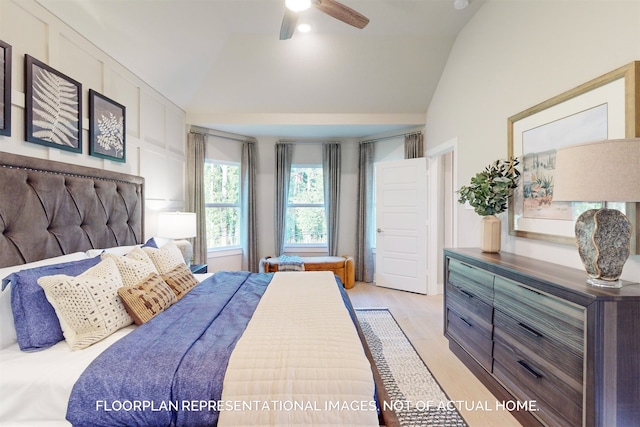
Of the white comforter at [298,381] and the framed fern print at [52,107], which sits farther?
the framed fern print at [52,107]

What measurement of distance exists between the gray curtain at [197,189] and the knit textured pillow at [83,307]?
2.54 metres

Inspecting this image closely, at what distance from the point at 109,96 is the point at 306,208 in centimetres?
313

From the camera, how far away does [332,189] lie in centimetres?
477

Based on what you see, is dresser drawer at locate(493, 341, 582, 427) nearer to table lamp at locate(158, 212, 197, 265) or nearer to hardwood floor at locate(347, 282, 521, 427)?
hardwood floor at locate(347, 282, 521, 427)

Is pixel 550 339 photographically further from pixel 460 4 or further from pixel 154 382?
pixel 460 4

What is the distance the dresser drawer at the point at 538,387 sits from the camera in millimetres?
1294

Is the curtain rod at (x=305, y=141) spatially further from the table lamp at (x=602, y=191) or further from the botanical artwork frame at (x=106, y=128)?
the table lamp at (x=602, y=191)

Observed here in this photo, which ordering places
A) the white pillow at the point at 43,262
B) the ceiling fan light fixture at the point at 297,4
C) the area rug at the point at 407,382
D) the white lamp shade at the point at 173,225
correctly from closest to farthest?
the white pillow at the point at 43,262 < the area rug at the point at 407,382 < the ceiling fan light fixture at the point at 297,4 < the white lamp shade at the point at 173,225

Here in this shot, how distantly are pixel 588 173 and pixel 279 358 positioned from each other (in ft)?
5.15

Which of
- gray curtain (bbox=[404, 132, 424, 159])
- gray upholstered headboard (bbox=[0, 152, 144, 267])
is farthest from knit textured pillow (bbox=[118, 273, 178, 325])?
gray curtain (bbox=[404, 132, 424, 159])

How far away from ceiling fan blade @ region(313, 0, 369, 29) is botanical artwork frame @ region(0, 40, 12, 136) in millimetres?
1826

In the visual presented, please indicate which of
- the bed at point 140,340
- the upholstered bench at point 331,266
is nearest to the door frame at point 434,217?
the upholstered bench at point 331,266

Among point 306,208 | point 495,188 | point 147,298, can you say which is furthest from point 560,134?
point 306,208

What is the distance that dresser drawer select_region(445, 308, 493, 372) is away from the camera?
6.31ft
